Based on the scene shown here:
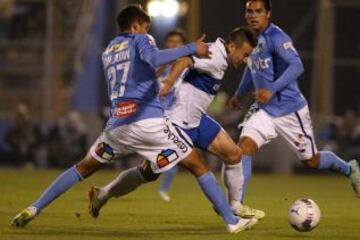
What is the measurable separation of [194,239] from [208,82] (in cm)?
221

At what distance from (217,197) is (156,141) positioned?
801 millimetres

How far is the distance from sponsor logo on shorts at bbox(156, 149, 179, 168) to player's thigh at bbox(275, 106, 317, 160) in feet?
7.81

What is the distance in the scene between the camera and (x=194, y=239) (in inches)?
379

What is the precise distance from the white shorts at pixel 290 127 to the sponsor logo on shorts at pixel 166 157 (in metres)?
2.01

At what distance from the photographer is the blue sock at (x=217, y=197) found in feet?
32.8

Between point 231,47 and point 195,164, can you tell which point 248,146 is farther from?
point 195,164

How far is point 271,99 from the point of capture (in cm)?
1184

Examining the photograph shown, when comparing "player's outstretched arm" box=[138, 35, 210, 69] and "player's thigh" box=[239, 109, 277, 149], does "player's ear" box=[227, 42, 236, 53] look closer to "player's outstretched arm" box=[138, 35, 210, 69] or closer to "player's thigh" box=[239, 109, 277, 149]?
"player's outstretched arm" box=[138, 35, 210, 69]

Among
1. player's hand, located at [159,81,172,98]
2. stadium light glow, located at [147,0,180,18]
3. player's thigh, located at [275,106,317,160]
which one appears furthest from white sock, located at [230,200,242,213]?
stadium light glow, located at [147,0,180,18]

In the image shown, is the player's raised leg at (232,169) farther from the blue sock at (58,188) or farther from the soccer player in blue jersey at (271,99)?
the blue sock at (58,188)

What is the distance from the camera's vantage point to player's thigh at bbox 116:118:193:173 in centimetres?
984

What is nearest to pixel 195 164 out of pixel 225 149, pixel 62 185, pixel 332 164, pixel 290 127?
pixel 225 149

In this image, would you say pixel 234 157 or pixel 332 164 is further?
pixel 332 164

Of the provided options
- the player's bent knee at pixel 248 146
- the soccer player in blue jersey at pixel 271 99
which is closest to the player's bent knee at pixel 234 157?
the soccer player in blue jersey at pixel 271 99
